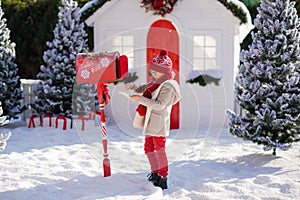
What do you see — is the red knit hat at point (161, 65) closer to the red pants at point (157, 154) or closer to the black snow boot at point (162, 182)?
the red pants at point (157, 154)

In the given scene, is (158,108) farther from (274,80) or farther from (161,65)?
(274,80)

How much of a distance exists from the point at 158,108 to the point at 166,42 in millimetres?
4041

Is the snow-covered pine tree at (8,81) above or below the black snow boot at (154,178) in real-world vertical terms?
above

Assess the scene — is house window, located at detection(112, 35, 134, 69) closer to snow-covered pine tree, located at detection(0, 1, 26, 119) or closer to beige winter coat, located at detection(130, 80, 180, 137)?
snow-covered pine tree, located at detection(0, 1, 26, 119)

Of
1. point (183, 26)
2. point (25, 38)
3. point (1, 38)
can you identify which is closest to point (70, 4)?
point (1, 38)

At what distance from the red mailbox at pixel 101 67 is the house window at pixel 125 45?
3.77m

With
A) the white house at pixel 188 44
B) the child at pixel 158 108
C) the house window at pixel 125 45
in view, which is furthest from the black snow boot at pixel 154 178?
the house window at pixel 125 45

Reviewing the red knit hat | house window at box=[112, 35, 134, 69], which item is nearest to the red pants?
the red knit hat

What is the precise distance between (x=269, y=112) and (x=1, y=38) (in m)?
5.13

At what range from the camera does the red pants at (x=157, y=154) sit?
5410 mm

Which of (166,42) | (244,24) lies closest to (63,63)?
(166,42)

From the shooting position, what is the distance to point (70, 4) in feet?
30.0

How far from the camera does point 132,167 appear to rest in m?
6.41

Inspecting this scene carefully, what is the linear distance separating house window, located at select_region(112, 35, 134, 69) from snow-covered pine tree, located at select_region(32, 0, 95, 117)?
1.94ft
